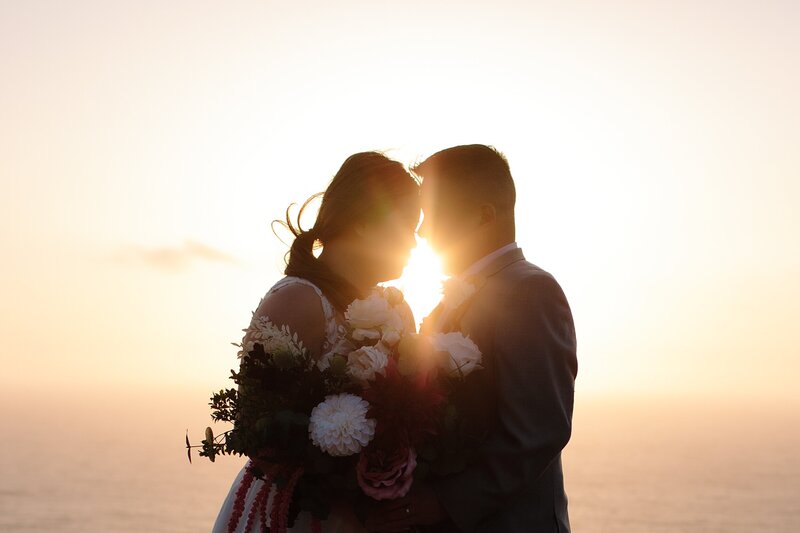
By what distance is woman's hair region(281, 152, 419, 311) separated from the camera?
584cm

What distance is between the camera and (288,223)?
593 cm

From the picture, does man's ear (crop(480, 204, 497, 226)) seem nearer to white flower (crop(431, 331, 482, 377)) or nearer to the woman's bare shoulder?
white flower (crop(431, 331, 482, 377))

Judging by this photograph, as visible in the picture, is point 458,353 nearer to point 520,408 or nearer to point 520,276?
point 520,408

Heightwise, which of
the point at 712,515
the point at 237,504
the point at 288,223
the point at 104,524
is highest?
the point at 288,223

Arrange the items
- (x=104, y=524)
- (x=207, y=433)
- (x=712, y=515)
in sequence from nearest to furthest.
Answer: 1. (x=207, y=433)
2. (x=104, y=524)
3. (x=712, y=515)

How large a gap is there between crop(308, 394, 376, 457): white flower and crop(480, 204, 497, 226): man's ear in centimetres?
152

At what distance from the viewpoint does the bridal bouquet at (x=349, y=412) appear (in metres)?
4.68

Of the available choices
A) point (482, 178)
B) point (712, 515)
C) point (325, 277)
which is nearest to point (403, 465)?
point (325, 277)

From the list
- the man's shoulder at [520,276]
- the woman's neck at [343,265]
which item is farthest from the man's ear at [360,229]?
the man's shoulder at [520,276]

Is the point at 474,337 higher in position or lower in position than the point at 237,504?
higher

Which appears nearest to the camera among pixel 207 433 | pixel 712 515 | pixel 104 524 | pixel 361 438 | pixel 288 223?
pixel 361 438

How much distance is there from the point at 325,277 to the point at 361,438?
1381 millimetres

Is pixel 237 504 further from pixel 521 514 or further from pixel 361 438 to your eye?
pixel 521 514

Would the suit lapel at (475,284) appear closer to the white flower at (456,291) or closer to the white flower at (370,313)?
the white flower at (456,291)
